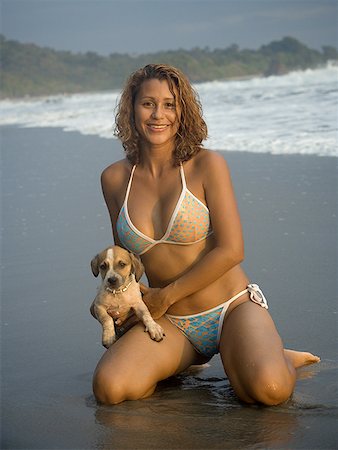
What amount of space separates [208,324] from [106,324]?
0.51 meters

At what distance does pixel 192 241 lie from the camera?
3.85 meters

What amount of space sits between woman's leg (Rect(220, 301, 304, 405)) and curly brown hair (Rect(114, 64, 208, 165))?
872 millimetres

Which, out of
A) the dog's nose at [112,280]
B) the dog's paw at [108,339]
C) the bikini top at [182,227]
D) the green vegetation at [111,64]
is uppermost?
the green vegetation at [111,64]

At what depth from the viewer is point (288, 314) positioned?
183 inches

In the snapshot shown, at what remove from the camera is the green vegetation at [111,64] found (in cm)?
7106

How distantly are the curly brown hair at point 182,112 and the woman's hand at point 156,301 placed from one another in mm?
679

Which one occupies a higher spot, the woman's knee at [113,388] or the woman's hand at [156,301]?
the woman's hand at [156,301]

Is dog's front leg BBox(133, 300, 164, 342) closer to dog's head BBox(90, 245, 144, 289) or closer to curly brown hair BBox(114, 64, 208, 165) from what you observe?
dog's head BBox(90, 245, 144, 289)

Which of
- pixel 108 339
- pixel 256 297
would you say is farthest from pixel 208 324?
pixel 108 339

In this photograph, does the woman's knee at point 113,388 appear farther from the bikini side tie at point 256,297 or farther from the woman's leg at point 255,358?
the bikini side tie at point 256,297

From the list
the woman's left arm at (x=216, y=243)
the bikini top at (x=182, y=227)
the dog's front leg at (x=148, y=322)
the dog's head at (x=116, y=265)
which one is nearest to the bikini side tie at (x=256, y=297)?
the woman's left arm at (x=216, y=243)

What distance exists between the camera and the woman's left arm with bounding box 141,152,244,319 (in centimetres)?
373

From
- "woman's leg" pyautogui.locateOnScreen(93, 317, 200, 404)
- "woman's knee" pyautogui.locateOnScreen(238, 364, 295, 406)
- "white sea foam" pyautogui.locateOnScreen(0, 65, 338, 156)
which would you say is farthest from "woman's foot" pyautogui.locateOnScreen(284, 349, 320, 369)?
"white sea foam" pyautogui.locateOnScreen(0, 65, 338, 156)

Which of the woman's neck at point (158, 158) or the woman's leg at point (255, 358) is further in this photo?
the woman's neck at point (158, 158)
